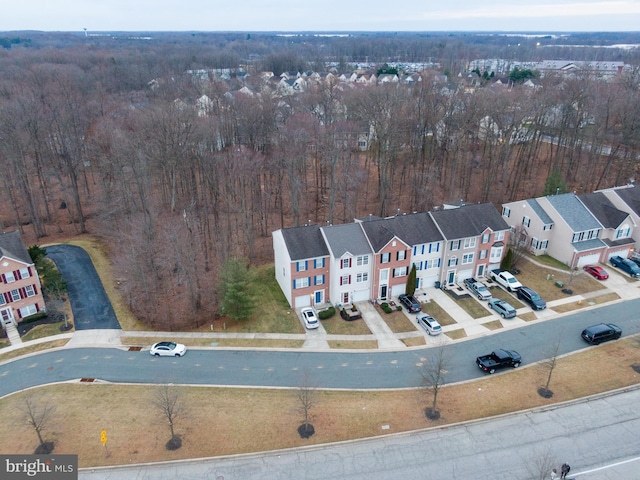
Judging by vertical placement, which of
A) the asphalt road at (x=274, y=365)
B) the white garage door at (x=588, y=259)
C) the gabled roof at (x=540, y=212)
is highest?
the gabled roof at (x=540, y=212)

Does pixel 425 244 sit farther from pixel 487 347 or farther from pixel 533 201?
pixel 533 201

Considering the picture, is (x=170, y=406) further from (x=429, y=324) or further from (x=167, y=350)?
(x=429, y=324)

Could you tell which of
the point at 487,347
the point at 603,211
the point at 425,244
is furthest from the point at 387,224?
the point at 603,211

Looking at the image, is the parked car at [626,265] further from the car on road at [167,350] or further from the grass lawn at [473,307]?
the car on road at [167,350]

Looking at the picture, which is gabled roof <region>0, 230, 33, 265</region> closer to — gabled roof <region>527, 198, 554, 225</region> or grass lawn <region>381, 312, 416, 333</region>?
grass lawn <region>381, 312, 416, 333</region>

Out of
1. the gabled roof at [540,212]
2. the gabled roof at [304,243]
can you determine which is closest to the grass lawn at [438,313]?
the gabled roof at [304,243]

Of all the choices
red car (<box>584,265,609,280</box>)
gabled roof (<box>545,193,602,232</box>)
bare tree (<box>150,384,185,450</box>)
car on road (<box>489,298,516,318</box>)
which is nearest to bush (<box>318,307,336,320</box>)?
bare tree (<box>150,384,185,450</box>)

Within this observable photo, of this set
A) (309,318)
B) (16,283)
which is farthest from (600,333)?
(16,283)
